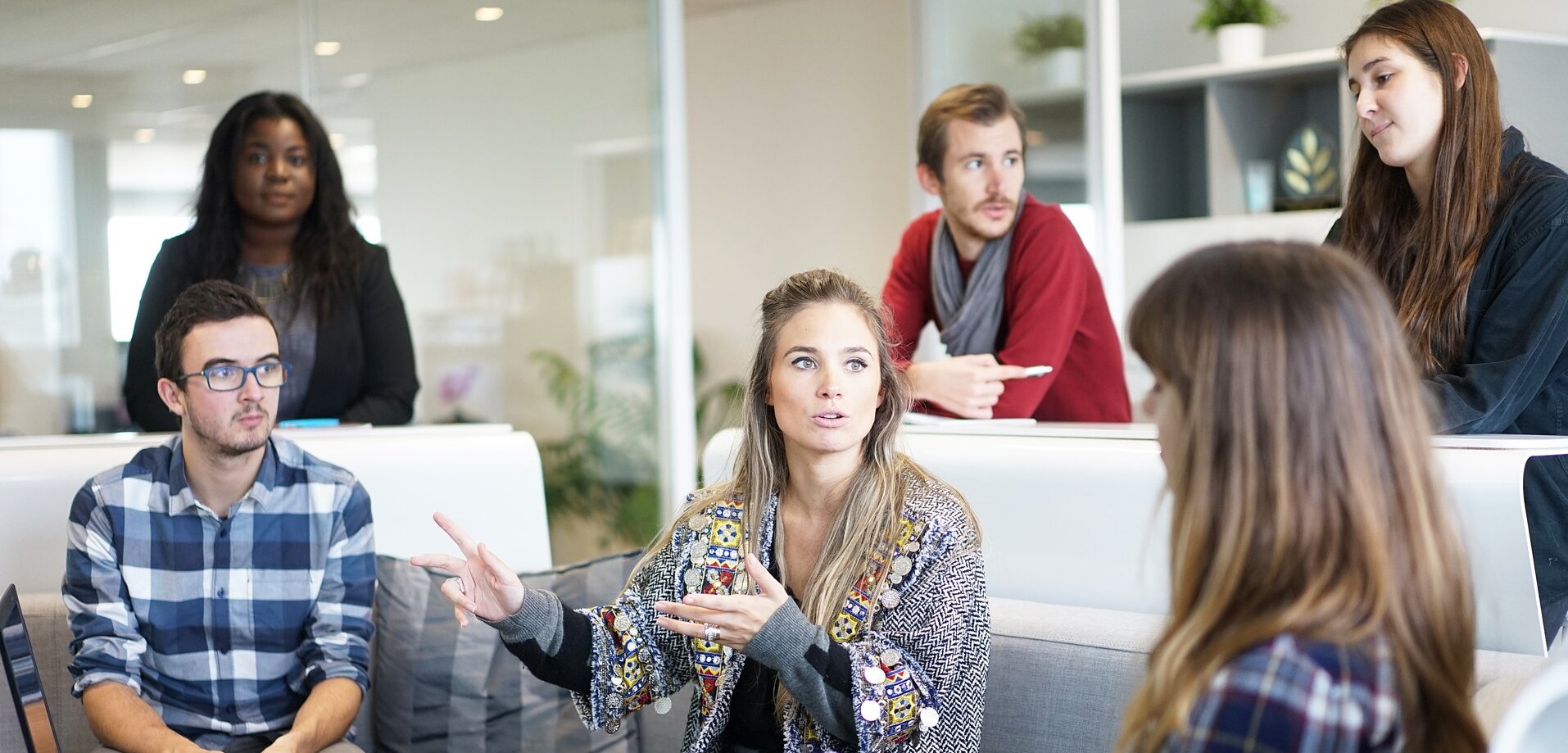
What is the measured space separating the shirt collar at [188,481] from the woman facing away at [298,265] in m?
0.73

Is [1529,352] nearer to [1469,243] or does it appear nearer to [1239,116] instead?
[1469,243]

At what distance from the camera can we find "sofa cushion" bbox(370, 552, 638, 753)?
236 cm

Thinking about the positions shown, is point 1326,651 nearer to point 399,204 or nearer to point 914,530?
point 914,530

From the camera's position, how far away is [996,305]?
265cm

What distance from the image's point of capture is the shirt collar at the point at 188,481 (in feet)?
7.15

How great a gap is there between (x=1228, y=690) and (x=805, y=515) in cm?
100

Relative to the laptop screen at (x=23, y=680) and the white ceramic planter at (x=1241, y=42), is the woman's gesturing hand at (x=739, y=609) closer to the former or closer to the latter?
the laptop screen at (x=23, y=680)

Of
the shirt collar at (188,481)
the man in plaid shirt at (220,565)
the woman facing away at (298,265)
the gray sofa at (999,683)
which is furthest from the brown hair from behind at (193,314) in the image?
the woman facing away at (298,265)

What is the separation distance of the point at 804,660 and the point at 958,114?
4.42 feet

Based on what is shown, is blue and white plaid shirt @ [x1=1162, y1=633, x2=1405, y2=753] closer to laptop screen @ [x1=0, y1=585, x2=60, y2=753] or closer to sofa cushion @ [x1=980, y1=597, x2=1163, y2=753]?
sofa cushion @ [x1=980, y1=597, x2=1163, y2=753]

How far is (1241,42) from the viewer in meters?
4.52

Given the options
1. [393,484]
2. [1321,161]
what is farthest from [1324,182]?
[393,484]

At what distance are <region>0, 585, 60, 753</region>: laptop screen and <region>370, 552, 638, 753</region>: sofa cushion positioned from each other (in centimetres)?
85

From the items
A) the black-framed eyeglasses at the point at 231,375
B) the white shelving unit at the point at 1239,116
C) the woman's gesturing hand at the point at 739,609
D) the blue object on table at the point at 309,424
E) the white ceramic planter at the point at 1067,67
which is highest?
the white ceramic planter at the point at 1067,67
